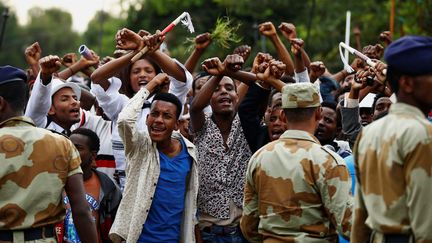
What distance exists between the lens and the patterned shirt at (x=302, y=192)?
6.66 metres

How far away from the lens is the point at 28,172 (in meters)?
6.62

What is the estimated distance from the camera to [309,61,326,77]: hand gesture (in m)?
10.2

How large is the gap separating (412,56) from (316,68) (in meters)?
4.67

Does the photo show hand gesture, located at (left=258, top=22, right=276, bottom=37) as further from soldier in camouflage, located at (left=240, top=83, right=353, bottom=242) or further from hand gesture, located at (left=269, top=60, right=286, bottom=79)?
soldier in camouflage, located at (left=240, top=83, right=353, bottom=242)

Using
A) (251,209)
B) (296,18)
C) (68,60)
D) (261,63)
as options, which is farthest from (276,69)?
(296,18)

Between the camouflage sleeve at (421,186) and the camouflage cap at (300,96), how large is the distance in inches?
62.6

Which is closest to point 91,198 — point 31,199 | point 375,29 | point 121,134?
point 121,134

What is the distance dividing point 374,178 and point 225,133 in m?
3.56

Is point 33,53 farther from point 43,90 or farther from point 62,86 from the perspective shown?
point 43,90

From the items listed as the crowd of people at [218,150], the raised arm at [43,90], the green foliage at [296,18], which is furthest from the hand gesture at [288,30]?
the raised arm at [43,90]

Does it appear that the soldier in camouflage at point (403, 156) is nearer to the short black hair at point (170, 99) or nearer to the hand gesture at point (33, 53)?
the short black hair at point (170, 99)

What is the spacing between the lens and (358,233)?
599 cm

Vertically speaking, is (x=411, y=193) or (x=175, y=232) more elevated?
(x=411, y=193)

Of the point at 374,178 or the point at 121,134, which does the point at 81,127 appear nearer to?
the point at 121,134
